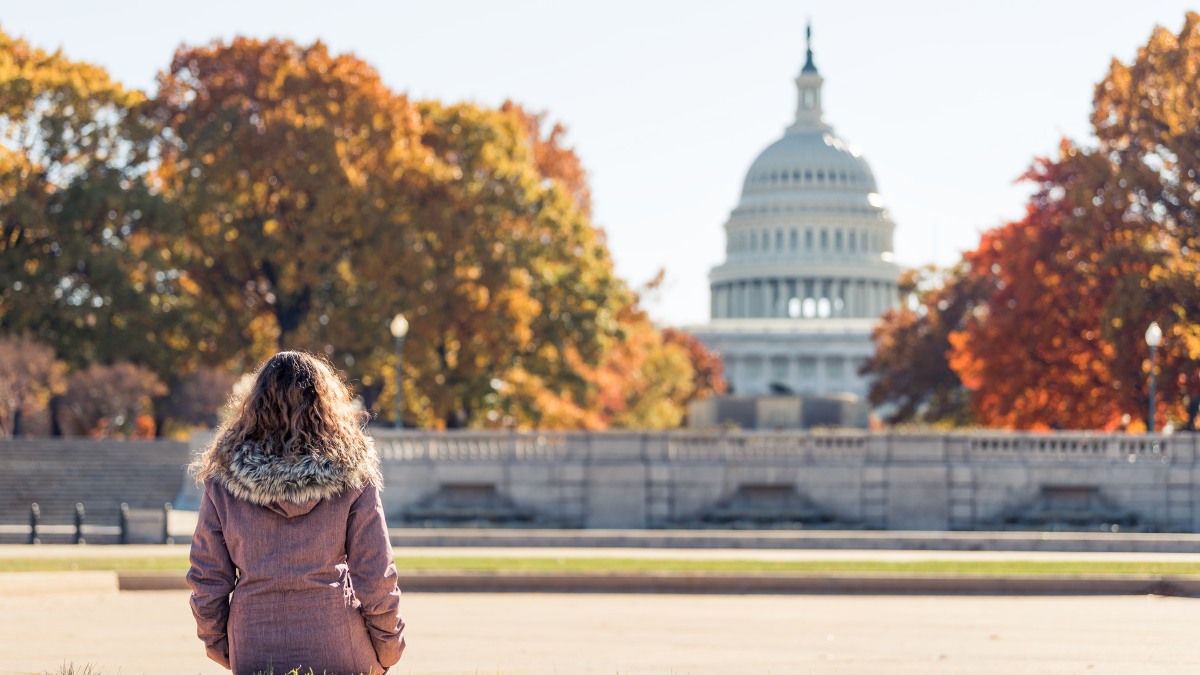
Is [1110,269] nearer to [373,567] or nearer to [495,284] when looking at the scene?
[495,284]

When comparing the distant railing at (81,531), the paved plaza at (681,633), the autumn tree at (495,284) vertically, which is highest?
the autumn tree at (495,284)

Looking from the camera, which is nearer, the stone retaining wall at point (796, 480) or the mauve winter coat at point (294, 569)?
the mauve winter coat at point (294, 569)

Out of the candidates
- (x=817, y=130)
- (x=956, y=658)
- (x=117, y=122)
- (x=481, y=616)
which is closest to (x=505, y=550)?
(x=481, y=616)

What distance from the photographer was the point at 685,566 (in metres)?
25.9

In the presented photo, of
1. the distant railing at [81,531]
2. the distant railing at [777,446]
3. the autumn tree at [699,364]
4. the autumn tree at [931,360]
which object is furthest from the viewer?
the autumn tree at [699,364]

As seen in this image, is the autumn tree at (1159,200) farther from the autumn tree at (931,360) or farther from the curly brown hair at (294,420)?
the curly brown hair at (294,420)

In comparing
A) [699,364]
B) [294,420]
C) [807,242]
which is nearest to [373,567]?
[294,420]

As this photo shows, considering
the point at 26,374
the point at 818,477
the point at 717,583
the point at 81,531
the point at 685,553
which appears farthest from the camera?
the point at 26,374

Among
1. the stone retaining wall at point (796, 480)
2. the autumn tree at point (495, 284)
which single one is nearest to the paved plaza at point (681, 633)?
the stone retaining wall at point (796, 480)

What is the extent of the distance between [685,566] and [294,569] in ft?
60.6

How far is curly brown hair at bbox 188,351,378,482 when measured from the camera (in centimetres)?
755

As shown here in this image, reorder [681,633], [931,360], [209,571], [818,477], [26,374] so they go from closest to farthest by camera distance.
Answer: [209,571] < [681,633] < [818,477] < [26,374] < [931,360]

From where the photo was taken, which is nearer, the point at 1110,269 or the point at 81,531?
the point at 81,531

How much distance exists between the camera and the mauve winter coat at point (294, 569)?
24.8 feet
